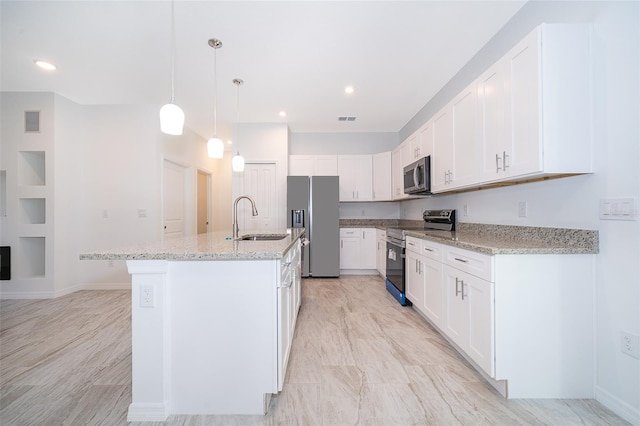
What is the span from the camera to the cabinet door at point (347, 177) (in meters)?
4.98

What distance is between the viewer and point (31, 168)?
3.72 meters

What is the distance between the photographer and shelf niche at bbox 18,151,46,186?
361 cm

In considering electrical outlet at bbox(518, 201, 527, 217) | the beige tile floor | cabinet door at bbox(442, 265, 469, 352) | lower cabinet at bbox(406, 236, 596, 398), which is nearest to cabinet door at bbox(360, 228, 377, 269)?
the beige tile floor

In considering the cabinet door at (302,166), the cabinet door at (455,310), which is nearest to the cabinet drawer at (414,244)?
the cabinet door at (455,310)

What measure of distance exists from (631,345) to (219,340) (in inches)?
87.1

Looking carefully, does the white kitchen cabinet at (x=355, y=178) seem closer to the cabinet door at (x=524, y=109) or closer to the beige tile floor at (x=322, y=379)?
the beige tile floor at (x=322, y=379)

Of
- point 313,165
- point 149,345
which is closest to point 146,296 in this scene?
point 149,345

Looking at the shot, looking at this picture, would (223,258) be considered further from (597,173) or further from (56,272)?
(56,272)

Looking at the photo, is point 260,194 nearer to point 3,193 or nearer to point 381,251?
point 381,251

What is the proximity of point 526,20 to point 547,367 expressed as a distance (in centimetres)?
249

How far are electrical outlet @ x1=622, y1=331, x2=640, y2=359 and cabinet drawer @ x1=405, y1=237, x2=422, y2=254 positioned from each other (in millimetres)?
1439

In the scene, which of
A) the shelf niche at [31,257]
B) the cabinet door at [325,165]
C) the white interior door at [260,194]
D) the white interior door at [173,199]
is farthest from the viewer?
the cabinet door at [325,165]

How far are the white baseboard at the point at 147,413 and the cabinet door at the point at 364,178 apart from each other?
410 cm

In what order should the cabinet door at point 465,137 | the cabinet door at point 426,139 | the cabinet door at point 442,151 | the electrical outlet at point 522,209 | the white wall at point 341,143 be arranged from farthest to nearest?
the white wall at point 341,143 → the cabinet door at point 426,139 → the cabinet door at point 442,151 → the cabinet door at point 465,137 → the electrical outlet at point 522,209
